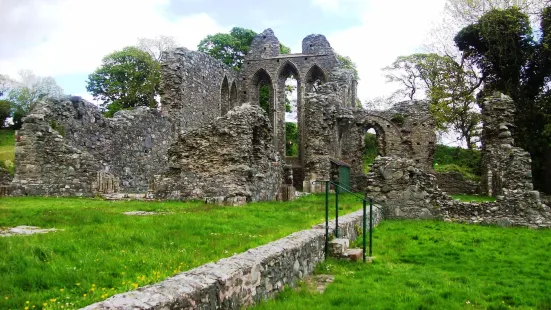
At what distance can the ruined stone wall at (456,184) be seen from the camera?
2750 cm

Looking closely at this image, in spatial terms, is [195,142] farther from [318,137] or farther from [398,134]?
[398,134]

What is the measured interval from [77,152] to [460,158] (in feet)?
96.5

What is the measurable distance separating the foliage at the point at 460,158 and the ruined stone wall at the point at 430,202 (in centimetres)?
1843

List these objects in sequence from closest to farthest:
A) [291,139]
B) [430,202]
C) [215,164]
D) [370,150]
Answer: [430,202] < [215,164] < [370,150] < [291,139]

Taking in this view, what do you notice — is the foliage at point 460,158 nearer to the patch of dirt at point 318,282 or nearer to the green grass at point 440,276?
the green grass at point 440,276

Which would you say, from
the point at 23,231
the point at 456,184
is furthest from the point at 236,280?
the point at 456,184

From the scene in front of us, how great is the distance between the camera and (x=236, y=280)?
15.0ft

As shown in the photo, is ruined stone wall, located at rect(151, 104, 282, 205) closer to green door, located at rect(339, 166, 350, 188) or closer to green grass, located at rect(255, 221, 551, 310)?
green grass, located at rect(255, 221, 551, 310)

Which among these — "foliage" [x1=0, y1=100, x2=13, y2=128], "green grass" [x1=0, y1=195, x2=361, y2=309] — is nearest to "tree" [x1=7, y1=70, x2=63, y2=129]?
"foliage" [x1=0, y1=100, x2=13, y2=128]

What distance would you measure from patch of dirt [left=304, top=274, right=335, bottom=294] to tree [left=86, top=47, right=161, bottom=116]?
40330 mm

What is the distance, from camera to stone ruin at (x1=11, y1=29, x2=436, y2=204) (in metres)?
15.9

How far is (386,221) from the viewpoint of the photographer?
14828 mm

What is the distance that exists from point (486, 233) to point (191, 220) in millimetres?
7581

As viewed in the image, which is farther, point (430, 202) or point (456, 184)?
point (456, 184)
